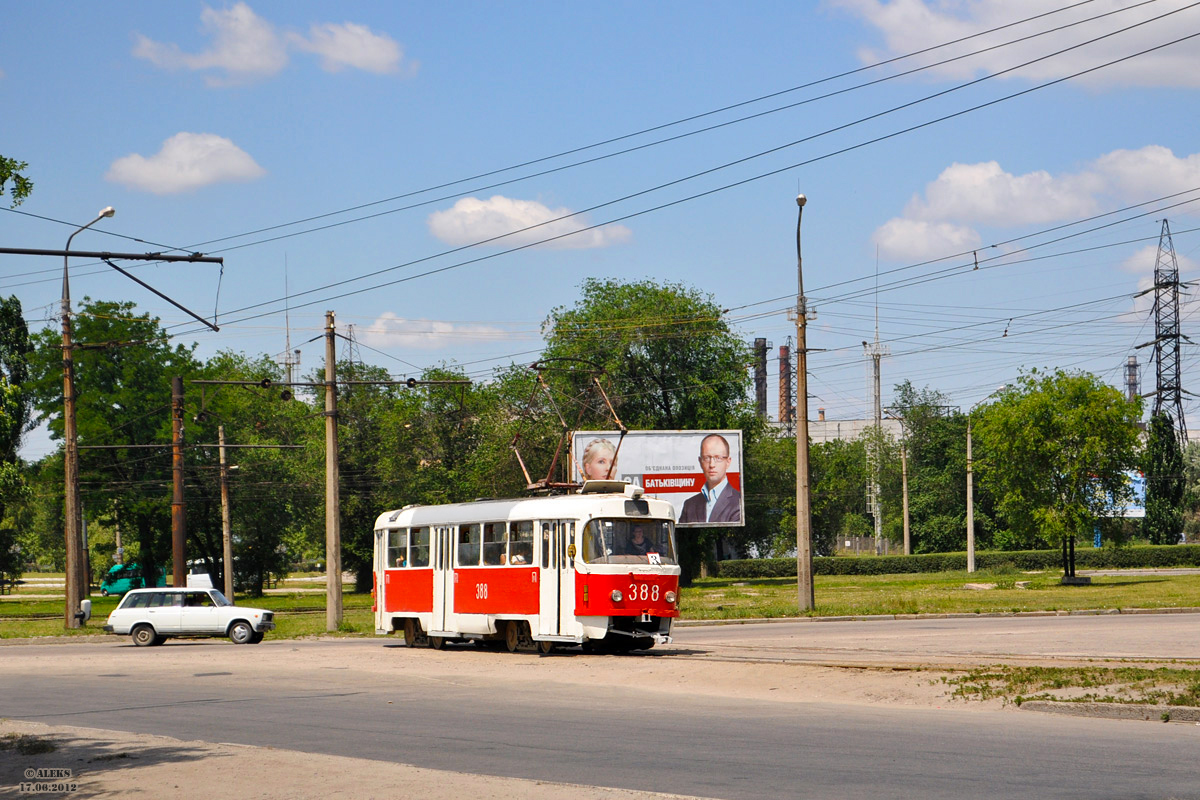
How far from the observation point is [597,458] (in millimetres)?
53812

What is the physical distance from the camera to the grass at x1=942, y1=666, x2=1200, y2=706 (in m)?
12.9

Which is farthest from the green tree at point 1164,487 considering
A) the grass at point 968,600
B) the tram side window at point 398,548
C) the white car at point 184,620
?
the tram side window at point 398,548

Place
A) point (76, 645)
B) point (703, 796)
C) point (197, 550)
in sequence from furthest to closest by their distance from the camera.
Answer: point (197, 550), point (76, 645), point (703, 796)

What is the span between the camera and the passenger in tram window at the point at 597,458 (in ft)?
176

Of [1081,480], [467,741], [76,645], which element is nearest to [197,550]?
[76,645]

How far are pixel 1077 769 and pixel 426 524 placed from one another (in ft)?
62.8

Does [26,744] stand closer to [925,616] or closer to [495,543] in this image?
[495,543]

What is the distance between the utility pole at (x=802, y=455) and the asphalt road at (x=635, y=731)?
11.1m

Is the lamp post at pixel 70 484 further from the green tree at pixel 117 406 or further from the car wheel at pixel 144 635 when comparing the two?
the green tree at pixel 117 406

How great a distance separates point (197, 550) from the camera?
257ft

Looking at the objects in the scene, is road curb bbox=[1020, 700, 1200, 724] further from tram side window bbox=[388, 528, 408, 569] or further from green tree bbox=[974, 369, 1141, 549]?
green tree bbox=[974, 369, 1141, 549]

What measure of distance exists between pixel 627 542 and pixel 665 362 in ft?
171

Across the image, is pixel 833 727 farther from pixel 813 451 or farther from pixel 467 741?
pixel 813 451

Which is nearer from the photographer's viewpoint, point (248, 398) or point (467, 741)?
point (467, 741)
